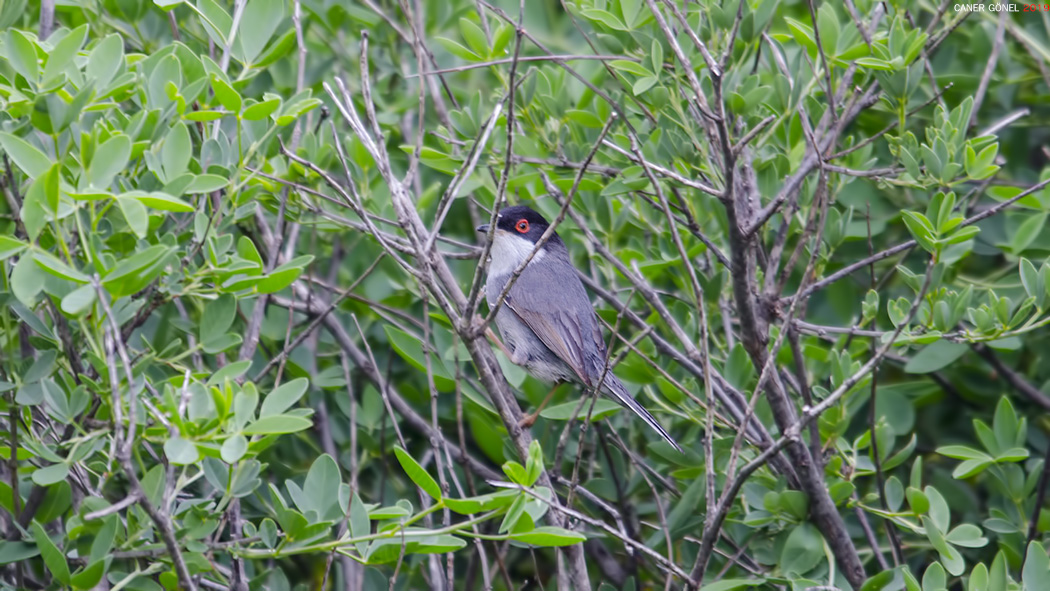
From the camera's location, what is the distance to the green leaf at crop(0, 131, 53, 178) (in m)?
2.34

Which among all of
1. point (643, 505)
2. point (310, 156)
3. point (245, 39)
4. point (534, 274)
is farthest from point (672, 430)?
point (245, 39)

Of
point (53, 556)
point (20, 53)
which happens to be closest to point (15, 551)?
point (53, 556)

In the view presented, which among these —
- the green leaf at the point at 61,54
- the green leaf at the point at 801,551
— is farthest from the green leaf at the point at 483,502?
the green leaf at the point at 61,54

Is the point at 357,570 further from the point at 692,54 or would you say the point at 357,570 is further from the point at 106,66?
the point at 692,54

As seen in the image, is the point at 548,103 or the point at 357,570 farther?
the point at 548,103

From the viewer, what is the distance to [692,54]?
3.64 meters

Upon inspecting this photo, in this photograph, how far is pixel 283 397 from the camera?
2.49 m

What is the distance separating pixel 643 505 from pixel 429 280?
165cm

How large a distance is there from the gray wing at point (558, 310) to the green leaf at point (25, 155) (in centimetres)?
249

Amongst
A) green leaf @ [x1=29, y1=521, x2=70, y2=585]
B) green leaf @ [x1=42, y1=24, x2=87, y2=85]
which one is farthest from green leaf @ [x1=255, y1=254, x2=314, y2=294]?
green leaf @ [x1=29, y1=521, x2=70, y2=585]

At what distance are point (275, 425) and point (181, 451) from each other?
221 millimetres

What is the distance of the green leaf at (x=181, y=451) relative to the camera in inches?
85.2

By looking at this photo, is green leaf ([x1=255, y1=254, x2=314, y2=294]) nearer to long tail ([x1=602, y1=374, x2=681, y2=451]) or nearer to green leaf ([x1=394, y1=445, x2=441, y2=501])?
green leaf ([x1=394, y1=445, x2=441, y2=501])

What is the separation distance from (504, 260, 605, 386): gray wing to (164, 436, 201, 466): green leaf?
2408 mm
